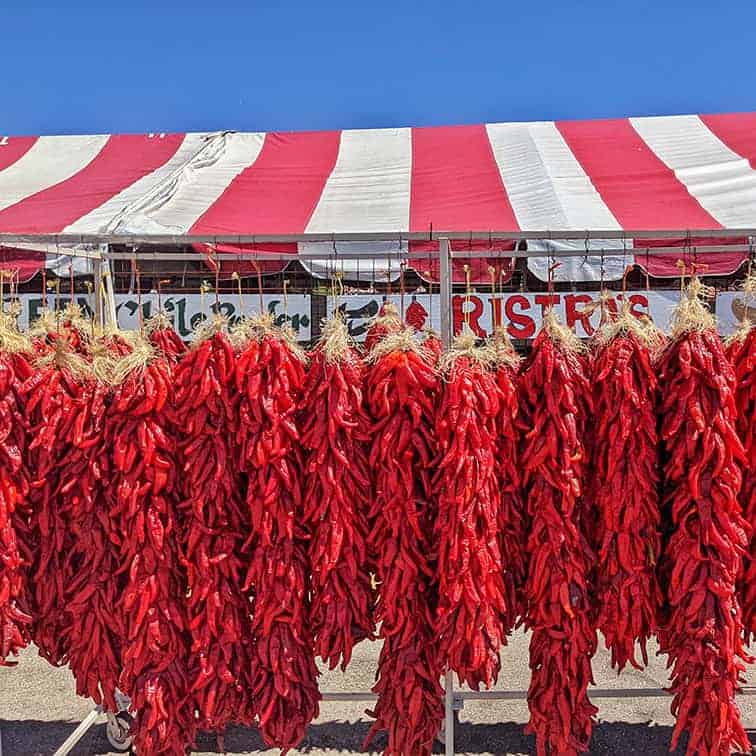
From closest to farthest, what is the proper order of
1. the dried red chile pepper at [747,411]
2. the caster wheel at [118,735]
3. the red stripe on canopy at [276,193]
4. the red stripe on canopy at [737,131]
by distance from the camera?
the dried red chile pepper at [747,411] → the caster wheel at [118,735] → the red stripe on canopy at [276,193] → the red stripe on canopy at [737,131]

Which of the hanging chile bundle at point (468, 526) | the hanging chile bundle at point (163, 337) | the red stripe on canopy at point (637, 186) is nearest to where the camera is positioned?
the hanging chile bundle at point (468, 526)

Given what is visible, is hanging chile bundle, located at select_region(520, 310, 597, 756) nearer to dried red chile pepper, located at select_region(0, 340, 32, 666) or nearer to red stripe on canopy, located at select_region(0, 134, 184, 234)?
dried red chile pepper, located at select_region(0, 340, 32, 666)

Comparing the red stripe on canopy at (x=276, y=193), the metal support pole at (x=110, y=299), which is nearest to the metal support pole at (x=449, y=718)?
the metal support pole at (x=110, y=299)

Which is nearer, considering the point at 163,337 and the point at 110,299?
the point at 163,337

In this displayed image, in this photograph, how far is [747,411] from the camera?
96.9 inches

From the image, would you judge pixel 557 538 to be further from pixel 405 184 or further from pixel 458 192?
pixel 405 184

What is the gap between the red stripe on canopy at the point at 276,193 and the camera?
5.56 meters

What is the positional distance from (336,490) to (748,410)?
148cm

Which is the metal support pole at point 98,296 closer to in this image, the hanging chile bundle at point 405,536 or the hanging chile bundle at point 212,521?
the hanging chile bundle at point 212,521

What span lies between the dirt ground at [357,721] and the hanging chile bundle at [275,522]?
0.93 meters

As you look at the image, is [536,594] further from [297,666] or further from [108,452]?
[108,452]

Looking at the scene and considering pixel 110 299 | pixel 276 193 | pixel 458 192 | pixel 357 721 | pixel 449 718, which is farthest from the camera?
pixel 276 193

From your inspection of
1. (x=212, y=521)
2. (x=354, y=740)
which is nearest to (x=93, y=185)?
(x=212, y=521)

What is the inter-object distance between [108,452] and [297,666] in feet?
3.31
